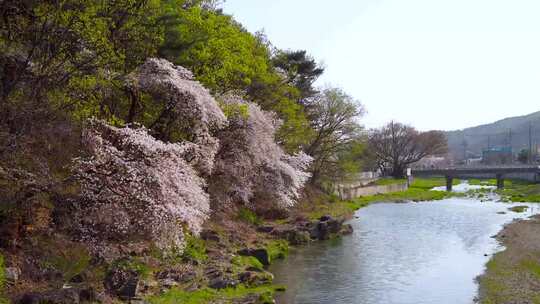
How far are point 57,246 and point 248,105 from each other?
1548cm

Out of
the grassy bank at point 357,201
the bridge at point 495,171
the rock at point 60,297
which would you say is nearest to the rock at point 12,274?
the rock at point 60,297

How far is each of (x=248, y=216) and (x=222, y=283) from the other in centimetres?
1552

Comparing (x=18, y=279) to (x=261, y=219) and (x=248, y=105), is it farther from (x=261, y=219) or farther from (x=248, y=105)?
(x=261, y=219)

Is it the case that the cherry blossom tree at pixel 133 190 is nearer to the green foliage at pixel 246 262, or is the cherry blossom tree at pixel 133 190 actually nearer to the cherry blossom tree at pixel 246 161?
the green foliage at pixel 246 262

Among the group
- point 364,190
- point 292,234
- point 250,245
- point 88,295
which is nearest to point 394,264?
point 250,245

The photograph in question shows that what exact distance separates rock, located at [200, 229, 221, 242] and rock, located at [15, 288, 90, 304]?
12280mm

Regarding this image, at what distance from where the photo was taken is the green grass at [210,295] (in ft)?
64.5

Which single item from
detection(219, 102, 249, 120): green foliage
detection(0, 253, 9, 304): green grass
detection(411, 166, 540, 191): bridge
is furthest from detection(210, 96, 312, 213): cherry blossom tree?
detection(411, 166, 540, 191): bridge

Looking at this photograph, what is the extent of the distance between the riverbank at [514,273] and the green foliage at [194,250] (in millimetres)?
12158

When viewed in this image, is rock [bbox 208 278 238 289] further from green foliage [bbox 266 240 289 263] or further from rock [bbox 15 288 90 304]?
green foliage [bbox 266 240 289 263]

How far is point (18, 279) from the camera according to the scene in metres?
16.7

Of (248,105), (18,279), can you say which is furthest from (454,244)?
(18,279)

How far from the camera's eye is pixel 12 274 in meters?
16.5

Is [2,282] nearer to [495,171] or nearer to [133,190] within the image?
[133,190]
